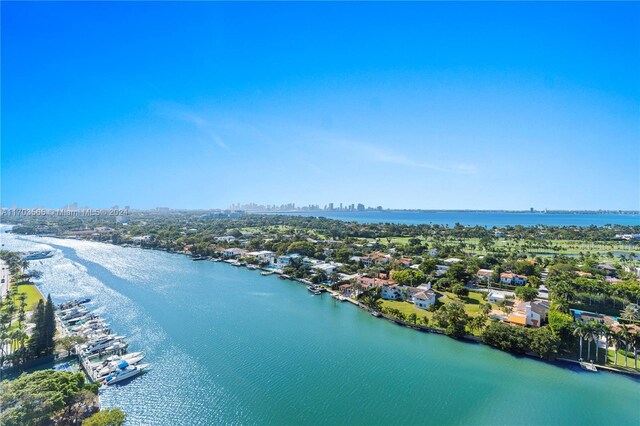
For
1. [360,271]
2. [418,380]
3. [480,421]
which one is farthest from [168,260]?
[480,421]

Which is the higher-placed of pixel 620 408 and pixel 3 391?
pixel 3 391

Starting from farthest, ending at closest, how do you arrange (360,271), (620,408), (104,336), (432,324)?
(360,271) → (432,324) → (104,336) → (620,408)

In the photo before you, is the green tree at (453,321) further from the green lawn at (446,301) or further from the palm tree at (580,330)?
the palm tree at (580,330)

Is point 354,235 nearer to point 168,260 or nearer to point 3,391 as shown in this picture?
point 168,260

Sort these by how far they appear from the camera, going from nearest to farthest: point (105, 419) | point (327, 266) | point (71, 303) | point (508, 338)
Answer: point (105, 419) → point (508, 338) → point (71, 303) → point (327, 266)

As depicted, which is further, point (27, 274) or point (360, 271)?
point (360, 271)

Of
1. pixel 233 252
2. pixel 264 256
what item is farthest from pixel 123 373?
pixel 233 252

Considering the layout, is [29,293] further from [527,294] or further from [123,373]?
[527,294]
